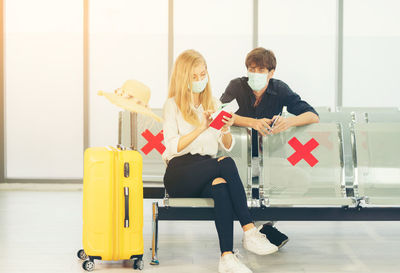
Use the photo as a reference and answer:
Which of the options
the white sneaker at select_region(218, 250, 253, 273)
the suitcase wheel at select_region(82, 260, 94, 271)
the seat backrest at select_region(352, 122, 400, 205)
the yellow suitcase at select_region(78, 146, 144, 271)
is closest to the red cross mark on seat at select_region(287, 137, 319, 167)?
the seat backrest at select_region(352, 122, 400, 205)

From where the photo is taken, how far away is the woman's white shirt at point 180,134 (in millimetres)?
3336

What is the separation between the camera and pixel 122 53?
7.05 metres

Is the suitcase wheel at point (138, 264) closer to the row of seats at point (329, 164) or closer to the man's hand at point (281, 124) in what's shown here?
the row of seats at point (329, 164)

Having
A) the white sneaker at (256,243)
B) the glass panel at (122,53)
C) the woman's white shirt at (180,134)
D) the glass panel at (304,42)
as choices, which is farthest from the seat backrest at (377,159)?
the glass panel at (122,53)

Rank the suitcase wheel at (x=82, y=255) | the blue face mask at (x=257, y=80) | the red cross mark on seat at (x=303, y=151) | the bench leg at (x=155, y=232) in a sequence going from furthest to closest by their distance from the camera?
the blue face mask at (x=257, y=80)
the red cross mark on seat at (x=303, y=151)
the suitcase wheel at (x=82, y=255)
the bench leg at (x=155, y=232)

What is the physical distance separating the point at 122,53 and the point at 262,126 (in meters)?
3.88

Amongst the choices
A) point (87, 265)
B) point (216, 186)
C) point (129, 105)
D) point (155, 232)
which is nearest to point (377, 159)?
point (216, 186)

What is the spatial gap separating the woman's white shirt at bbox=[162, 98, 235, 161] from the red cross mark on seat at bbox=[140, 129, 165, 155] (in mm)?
825

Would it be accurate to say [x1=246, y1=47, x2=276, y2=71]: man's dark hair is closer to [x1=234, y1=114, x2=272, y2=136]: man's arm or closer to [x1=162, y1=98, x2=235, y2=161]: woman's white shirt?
[x1=234, y1=114, x2=272, y2=136]: man's arm

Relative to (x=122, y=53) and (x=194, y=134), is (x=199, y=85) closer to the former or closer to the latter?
(x=194, y=134)

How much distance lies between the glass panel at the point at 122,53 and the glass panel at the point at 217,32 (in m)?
0.22

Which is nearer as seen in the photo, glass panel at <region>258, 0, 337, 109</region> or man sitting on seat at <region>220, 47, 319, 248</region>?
man sitting on seat at <region>220, 47, 319, 248</region>

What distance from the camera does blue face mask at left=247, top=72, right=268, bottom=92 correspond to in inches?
144

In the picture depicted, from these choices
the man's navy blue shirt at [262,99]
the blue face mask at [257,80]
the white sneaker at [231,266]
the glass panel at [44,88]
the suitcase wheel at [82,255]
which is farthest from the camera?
the glass panel at [44,88]
